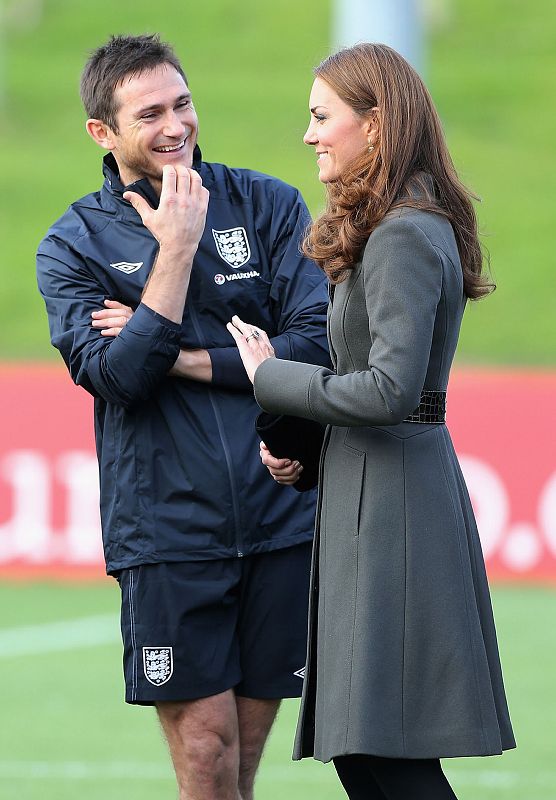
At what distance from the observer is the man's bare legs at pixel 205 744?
13.5 feet

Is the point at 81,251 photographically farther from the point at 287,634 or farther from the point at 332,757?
the point at 332,757

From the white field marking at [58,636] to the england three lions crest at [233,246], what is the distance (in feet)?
15.0

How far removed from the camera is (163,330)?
395cm

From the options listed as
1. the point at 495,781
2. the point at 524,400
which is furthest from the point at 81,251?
the point at 524,400

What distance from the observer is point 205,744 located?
4.12 metres

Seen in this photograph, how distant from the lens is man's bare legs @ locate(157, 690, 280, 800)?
4125 mm

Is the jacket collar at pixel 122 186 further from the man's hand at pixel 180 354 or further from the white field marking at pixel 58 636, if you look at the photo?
the white field marking at pixel 58 636

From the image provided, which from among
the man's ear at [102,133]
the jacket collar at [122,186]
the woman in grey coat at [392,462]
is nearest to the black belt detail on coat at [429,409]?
the woman in grey coat at [392,462]

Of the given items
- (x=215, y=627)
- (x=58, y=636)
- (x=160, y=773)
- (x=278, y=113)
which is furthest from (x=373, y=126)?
(x=278, y=113)

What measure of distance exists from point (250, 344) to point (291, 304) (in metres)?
0.48

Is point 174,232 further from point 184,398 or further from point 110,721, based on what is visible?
point 110,721

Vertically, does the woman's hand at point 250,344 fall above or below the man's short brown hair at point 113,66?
below

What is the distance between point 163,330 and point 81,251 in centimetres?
40

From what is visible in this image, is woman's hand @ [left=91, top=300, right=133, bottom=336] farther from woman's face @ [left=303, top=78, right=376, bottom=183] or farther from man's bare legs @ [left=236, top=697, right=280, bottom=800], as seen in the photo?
man's bare legs @ [left=236, top=697, right=280, bottom=800]
